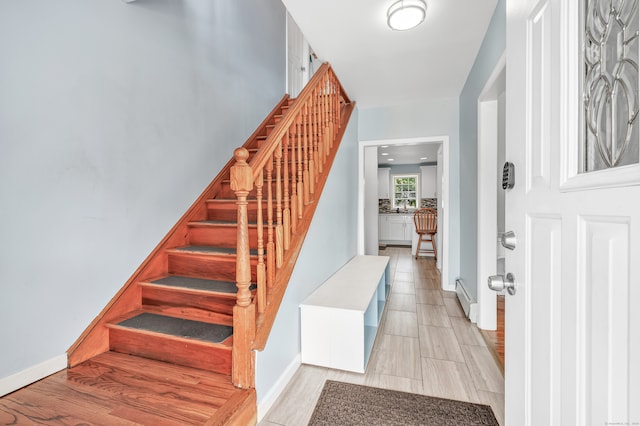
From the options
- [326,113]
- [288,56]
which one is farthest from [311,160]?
[288,56]

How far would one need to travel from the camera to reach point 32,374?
53.3 inches

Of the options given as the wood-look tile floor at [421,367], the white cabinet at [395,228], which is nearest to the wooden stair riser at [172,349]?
the wood-look tile floor at [421,367]

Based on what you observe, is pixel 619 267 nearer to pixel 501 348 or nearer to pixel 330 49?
pixel 501 348

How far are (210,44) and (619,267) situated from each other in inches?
121

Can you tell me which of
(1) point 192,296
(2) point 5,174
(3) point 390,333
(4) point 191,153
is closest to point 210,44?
(4) point 191,153

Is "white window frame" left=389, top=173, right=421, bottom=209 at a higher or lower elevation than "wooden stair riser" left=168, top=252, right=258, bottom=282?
higher

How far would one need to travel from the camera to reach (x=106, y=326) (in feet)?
5.34

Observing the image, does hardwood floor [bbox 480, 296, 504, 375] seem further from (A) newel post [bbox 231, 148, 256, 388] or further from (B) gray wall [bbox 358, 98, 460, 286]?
(A) newel post [bbox 231, 148, 256, 388]

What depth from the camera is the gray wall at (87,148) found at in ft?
4.32

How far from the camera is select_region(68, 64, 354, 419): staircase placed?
1341 mm

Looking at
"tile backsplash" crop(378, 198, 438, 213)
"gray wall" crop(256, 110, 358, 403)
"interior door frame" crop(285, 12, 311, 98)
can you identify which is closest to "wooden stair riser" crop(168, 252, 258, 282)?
"gray wall" crop(256, 110, 358, 403)

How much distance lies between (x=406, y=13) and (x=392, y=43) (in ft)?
1.72

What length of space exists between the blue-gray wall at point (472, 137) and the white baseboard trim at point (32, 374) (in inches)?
119

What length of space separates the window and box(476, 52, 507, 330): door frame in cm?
602
